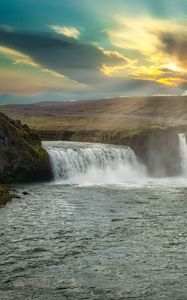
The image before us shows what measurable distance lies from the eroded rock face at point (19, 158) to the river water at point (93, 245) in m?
5.24

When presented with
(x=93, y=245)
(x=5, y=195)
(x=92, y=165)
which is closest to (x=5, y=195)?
(x=5, y=195)

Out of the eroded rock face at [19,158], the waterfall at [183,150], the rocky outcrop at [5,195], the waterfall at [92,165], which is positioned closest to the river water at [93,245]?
the rocky outcrop at [5,195]

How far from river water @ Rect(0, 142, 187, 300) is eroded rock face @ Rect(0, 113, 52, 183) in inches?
206

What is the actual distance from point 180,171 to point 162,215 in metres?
43.3

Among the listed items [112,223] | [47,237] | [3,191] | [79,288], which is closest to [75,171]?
[3,191]

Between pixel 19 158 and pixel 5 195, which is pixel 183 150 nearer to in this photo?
pixel 19 158

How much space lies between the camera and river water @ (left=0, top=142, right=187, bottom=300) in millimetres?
18047

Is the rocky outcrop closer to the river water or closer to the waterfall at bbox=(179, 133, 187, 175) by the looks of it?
the river water

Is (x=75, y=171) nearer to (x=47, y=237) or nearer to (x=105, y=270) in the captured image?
(x=47, y=237)

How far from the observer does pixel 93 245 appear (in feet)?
78.5

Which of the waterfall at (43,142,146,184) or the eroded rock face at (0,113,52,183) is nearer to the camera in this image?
the eroded rock face at (0,113,52,183)

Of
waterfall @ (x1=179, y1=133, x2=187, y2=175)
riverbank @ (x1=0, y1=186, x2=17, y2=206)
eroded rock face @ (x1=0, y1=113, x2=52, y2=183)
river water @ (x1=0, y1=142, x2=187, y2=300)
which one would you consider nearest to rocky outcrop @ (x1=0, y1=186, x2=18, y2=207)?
riverbank @ (x1=0, y1=186, x2=17, y2=206)

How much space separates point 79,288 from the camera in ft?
58.9

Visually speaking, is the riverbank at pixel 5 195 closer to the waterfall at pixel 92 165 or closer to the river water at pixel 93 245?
the river water at pixel 93 245
